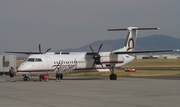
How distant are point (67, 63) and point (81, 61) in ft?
5.80

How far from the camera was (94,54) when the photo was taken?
34.8 m

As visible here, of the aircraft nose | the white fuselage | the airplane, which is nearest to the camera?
the aircraft nose

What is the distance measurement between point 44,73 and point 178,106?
753 inches

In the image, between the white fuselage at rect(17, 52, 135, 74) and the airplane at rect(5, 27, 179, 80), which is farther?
the airplane at rect(5, 27, 179, 80)

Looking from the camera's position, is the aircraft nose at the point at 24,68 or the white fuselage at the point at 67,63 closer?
the aircraft nose at the point at 24,68

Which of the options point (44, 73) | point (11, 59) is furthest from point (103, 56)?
point (11, 59)

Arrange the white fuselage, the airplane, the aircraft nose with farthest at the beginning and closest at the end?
the airplane
the white fuselage
the aircraft nose

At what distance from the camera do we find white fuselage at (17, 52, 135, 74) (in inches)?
1196

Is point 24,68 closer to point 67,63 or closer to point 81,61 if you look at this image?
point 67,63

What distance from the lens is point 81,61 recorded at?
34406 mm

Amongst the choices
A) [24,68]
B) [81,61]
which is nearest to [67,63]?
[81,61]

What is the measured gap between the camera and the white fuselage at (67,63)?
1196 inches

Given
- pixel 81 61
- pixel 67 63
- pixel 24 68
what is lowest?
pixel 24 68

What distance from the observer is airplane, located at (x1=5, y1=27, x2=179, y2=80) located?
30.7 m
